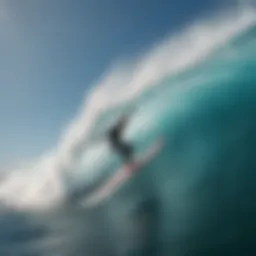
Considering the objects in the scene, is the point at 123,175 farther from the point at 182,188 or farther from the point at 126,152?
the point at 182,188

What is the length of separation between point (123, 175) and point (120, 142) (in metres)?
0.12

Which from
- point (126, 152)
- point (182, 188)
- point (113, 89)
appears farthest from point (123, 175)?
point (113, 89)

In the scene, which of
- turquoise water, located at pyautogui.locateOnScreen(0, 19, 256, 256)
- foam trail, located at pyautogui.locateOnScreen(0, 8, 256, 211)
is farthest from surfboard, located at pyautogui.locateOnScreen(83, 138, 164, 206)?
foam trail, located at pyautogui.locateOnScreen(0, 8, 256, 211)

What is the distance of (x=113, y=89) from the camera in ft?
5.83

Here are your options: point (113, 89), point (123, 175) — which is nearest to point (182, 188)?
point (123, 175)

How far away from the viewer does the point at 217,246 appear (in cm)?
165

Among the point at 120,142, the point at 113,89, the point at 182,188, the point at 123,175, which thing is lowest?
the point at 182,188

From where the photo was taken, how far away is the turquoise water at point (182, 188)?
5.46ft

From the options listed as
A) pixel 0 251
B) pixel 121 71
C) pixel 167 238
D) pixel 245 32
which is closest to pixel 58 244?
pixel 0 251

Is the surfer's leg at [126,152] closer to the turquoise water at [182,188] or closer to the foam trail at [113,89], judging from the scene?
the turquoise water at [182,188]

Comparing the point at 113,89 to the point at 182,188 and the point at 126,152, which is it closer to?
the point at 126,152

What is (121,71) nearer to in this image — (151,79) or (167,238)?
(151,79)

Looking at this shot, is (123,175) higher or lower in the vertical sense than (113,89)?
lower

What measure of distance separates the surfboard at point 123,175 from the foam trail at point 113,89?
0.12 meters
